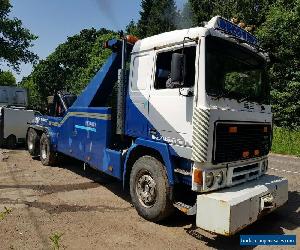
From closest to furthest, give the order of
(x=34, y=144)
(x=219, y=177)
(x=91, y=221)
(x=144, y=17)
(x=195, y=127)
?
(x=195, y=127)
(x=219, y=177)
(x=91, y=221)
(x=34, y=144)
(x=144, y=17)

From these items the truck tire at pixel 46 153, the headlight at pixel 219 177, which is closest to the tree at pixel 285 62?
the truck tire at pixel 46 153

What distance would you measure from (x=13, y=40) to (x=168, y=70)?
28.8m

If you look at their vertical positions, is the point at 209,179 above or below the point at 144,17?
below

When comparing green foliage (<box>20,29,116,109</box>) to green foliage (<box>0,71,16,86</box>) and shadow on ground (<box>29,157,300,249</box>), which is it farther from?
shadow on ground (<box>29,157,300,249</box>)

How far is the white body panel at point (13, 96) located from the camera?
17953 mm

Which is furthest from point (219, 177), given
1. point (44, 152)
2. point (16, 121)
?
point (16, 121)

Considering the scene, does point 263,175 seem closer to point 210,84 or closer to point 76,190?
point 210,84

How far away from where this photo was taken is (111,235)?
5.79m

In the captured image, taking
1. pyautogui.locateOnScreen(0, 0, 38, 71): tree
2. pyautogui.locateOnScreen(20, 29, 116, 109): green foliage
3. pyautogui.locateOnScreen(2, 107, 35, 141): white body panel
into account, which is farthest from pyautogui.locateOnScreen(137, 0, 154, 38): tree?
pyautogui.locateOnScreen(2, 107, 35, 141): white body panel

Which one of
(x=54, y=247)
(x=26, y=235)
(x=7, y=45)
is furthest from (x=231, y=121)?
(x=7, y=45)

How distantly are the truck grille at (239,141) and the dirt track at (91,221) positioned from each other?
4.41 ft

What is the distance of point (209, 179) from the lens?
18.3 feet

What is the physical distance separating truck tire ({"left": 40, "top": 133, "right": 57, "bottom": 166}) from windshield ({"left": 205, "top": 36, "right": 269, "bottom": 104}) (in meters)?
6.50

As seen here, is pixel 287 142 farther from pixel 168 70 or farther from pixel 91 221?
pixel 91 221
